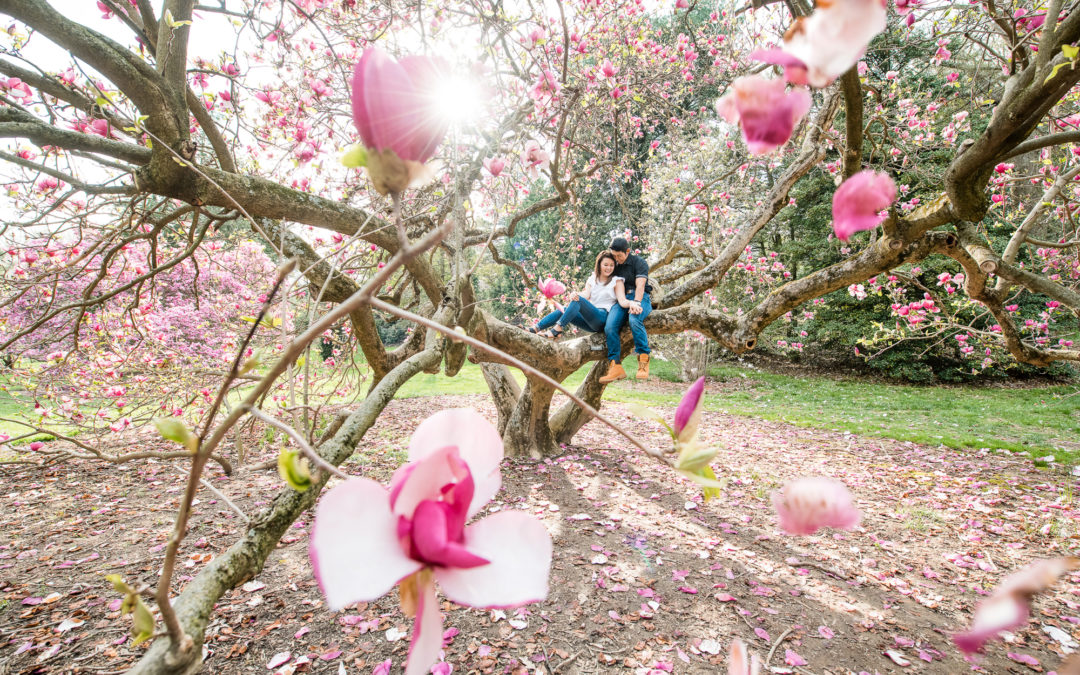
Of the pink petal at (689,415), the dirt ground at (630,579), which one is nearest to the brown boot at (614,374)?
the dirt ground at (630,579)

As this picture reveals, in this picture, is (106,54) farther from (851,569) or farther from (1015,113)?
Answer: (851,569)

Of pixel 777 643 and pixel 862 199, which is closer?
pixel 862 199

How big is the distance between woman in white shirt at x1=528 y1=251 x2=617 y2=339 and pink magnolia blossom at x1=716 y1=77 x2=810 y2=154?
11.4 ft

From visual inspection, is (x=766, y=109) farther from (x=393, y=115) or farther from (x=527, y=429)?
(x=527, y=429)

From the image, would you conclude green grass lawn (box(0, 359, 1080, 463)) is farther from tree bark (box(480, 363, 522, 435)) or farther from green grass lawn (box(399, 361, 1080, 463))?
tree bark (box(480, 363, 522, 435))

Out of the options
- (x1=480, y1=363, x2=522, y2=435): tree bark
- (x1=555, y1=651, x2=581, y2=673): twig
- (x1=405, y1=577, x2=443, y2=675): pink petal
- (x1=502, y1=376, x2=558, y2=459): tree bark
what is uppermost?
(x1=405, y1=577, x2=443, y2=675): pink petal

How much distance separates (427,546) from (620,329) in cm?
363

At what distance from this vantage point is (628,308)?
3820 mm

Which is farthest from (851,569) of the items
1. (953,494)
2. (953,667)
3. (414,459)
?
(414,459)

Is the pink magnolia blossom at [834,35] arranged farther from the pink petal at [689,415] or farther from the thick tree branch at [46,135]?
the thick tree branch at [46,135]

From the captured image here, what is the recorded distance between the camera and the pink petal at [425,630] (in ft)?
1.19

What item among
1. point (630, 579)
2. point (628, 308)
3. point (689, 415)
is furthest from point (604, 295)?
point (689, 415)

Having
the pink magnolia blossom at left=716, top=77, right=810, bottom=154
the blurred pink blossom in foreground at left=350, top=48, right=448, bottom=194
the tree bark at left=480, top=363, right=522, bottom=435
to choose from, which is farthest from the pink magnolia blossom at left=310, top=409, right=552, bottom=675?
the tree bark at left=480, top=363, right=522, bottom=435

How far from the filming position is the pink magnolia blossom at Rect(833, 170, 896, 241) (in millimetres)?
448
